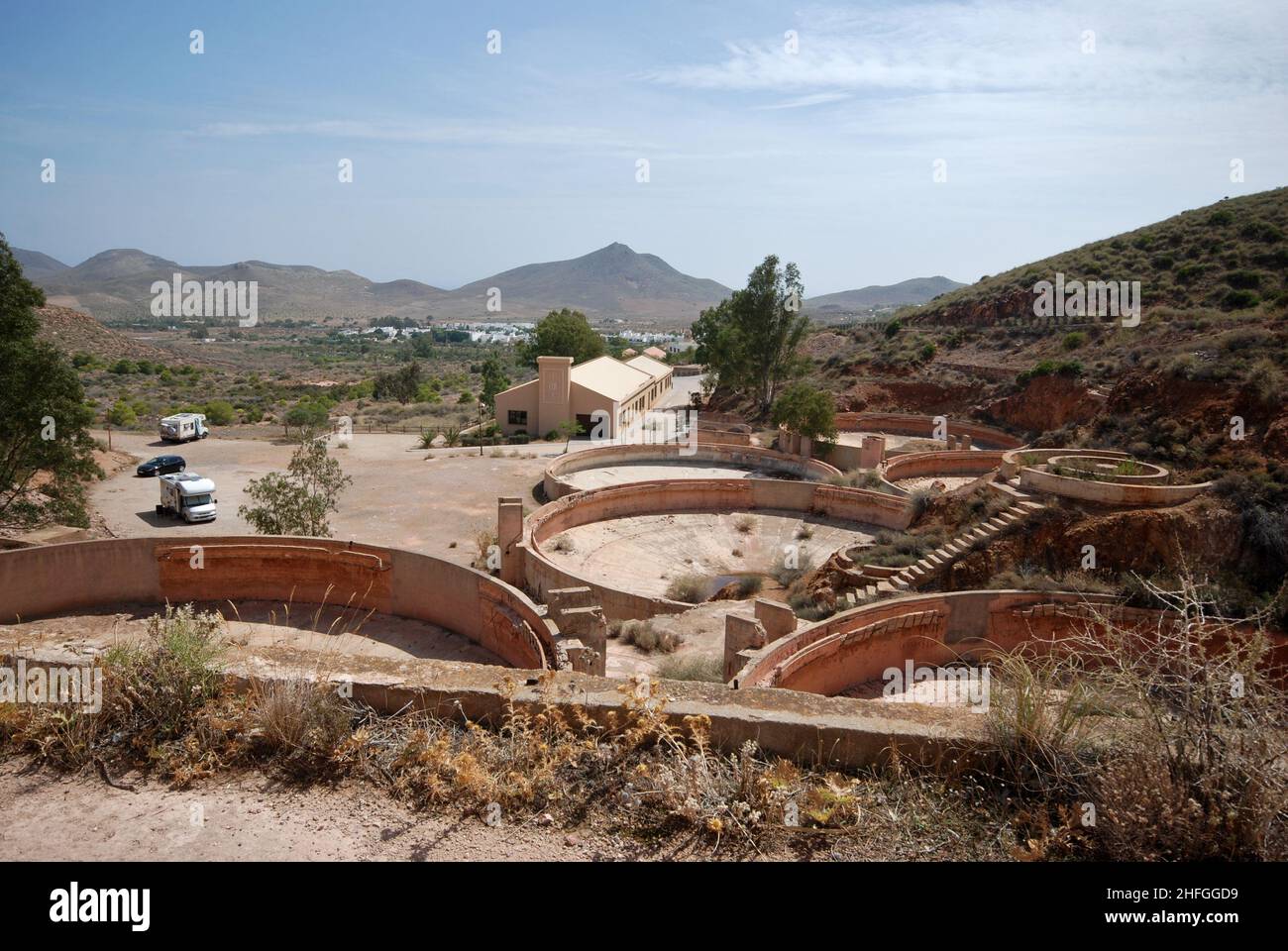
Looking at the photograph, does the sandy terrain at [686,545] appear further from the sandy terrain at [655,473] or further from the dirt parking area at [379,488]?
the sandy terrain at [655,473]

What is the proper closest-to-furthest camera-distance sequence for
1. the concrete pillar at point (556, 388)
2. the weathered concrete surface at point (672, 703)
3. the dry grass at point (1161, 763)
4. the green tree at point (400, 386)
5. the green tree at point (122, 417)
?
1. the dry grass at point (1161, 763)
2. the weathered concrete surface at point (672, 703)
3. the concrete pillar at point (556, 388)
4. the green tree at point (122, 417)
5. the green tree at point (400, 386)

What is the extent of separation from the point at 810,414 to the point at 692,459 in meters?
4.92

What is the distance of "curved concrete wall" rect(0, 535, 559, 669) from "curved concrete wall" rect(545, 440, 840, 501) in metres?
13.9

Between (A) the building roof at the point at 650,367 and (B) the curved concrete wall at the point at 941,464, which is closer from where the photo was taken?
(B) the curved concrete wall at the point at 941,464

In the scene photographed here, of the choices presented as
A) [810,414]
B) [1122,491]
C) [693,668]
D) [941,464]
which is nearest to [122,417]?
[810,414]

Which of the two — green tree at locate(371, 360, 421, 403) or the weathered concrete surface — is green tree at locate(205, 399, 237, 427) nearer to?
green tree at locate(371, 360, 421, 403)

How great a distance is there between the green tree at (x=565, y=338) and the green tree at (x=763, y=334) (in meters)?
14.4

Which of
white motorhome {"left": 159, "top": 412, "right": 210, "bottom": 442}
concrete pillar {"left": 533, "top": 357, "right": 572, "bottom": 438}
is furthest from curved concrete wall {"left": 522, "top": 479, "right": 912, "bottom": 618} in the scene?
white motorhome {"left": 159, "top": 412, "right": 210, "bottom": 442}

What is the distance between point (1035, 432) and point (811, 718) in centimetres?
3467

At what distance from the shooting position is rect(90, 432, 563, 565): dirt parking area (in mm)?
20859

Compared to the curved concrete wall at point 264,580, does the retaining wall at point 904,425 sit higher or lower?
higher

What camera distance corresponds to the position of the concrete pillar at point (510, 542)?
17484mm

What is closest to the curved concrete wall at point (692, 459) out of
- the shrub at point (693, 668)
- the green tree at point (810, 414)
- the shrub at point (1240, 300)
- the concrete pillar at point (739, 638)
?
the green tree at point (810, 414)
